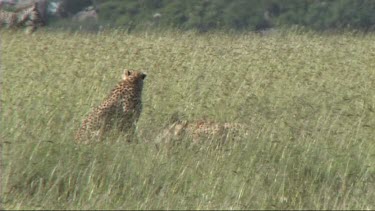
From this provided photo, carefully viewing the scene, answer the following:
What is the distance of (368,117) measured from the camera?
6875 millimetres

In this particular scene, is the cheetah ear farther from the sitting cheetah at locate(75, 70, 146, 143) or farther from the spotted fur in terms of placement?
the spotted fur

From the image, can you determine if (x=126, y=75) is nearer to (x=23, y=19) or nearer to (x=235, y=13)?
(x=23, y=19)

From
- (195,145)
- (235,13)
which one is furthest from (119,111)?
(235,13)

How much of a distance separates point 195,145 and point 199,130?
67cm

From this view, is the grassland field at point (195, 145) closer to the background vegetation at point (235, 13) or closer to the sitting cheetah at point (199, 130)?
the sitting cheetah at point (199, 130)

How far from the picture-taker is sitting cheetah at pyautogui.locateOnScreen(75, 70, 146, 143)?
6348 millimetres

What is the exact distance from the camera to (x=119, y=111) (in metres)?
6.99

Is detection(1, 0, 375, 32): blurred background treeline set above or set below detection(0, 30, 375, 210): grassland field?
below

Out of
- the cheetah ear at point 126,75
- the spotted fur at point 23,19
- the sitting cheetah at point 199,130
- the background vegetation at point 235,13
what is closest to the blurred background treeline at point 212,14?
the background vegetation at point 235,13

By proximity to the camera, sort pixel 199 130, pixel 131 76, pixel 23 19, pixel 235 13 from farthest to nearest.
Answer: pixel 235 13 < pixel 23 19 < pixel 131 76 < pixel 199 130

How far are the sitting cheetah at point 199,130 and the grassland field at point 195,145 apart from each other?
2.7 inches

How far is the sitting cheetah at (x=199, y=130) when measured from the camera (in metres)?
6.21

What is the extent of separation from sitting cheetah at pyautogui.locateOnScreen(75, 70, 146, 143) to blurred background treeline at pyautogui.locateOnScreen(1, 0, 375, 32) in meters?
8.81

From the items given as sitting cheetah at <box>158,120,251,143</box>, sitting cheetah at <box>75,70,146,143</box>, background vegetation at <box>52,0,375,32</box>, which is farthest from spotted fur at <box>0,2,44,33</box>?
sitting cheetah at <box>158,120,251,143</box>
